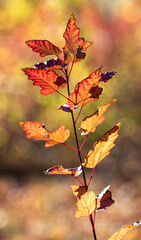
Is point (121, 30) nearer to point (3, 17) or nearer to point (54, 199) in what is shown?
point (3, 17)

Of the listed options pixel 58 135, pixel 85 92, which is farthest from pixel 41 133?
pixel 85 92

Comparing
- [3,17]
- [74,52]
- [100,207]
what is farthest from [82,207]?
[3,17]

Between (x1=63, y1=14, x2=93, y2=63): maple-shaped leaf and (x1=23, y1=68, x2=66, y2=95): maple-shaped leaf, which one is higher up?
(x1=63, y1=14, x2=93, y2=63): maple-shaped leaf

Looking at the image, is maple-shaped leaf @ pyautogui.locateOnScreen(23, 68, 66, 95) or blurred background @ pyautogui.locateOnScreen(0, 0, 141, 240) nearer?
maple-shaped leaf @ pyautogui.locateOnScreen(23, 68, 66, 95)

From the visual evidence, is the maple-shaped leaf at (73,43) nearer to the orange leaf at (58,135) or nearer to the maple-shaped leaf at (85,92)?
the maple-shaped leaf at (85,92)

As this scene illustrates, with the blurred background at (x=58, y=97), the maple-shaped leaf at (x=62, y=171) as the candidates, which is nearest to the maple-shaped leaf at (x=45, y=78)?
the maple-shaped leaf at (x=62, y=171)

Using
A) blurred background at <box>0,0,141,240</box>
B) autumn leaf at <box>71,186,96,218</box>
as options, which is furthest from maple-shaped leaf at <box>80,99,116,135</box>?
blurred background at <box>0,0,141,240</box>

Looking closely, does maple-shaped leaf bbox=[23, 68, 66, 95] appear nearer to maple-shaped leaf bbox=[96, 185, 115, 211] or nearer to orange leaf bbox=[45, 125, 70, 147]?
orange leaf bbox=[45, 125, 70, 147]
